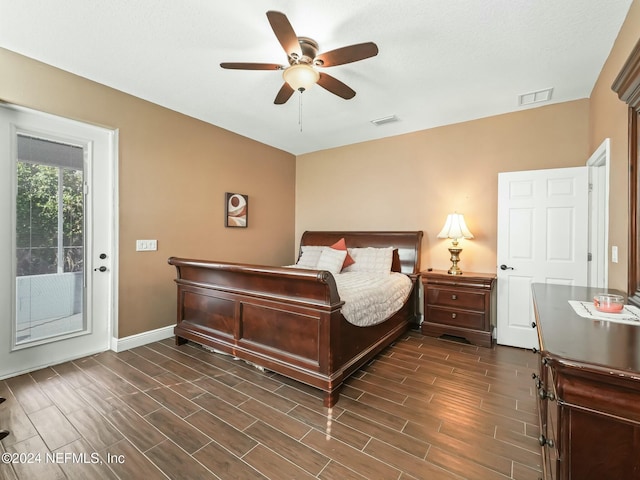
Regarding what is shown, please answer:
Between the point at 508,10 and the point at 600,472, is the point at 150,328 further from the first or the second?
the point at 508,10

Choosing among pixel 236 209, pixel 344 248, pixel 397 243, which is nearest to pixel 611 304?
pixel 397 243

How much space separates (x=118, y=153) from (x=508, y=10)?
3759mm

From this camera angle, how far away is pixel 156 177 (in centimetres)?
349

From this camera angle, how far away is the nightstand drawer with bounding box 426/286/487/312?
3459 millimetres

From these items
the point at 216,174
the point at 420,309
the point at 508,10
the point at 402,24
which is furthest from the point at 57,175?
the point at 420,309

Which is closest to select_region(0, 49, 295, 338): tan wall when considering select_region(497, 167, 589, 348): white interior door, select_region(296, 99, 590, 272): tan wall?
select_region(296, 99, 590, 272): tan wall

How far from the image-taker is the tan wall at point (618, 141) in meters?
1.95

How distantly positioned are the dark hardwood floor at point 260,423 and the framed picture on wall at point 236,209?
2085 mm

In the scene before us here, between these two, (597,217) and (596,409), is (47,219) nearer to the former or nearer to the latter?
(596,409)

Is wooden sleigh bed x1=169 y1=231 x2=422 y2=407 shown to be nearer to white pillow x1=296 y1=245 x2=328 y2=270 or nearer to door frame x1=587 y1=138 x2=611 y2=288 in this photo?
white pillow x1=296 y1=245 x2=328 y2=270

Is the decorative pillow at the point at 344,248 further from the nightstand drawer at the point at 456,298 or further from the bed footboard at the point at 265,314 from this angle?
the bed footboard at the point at 265,314

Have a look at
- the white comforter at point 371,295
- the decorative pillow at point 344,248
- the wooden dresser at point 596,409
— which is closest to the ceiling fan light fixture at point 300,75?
the white comforter at point 371,295

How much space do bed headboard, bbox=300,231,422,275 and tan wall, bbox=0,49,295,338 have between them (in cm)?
158

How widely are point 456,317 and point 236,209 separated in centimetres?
340
